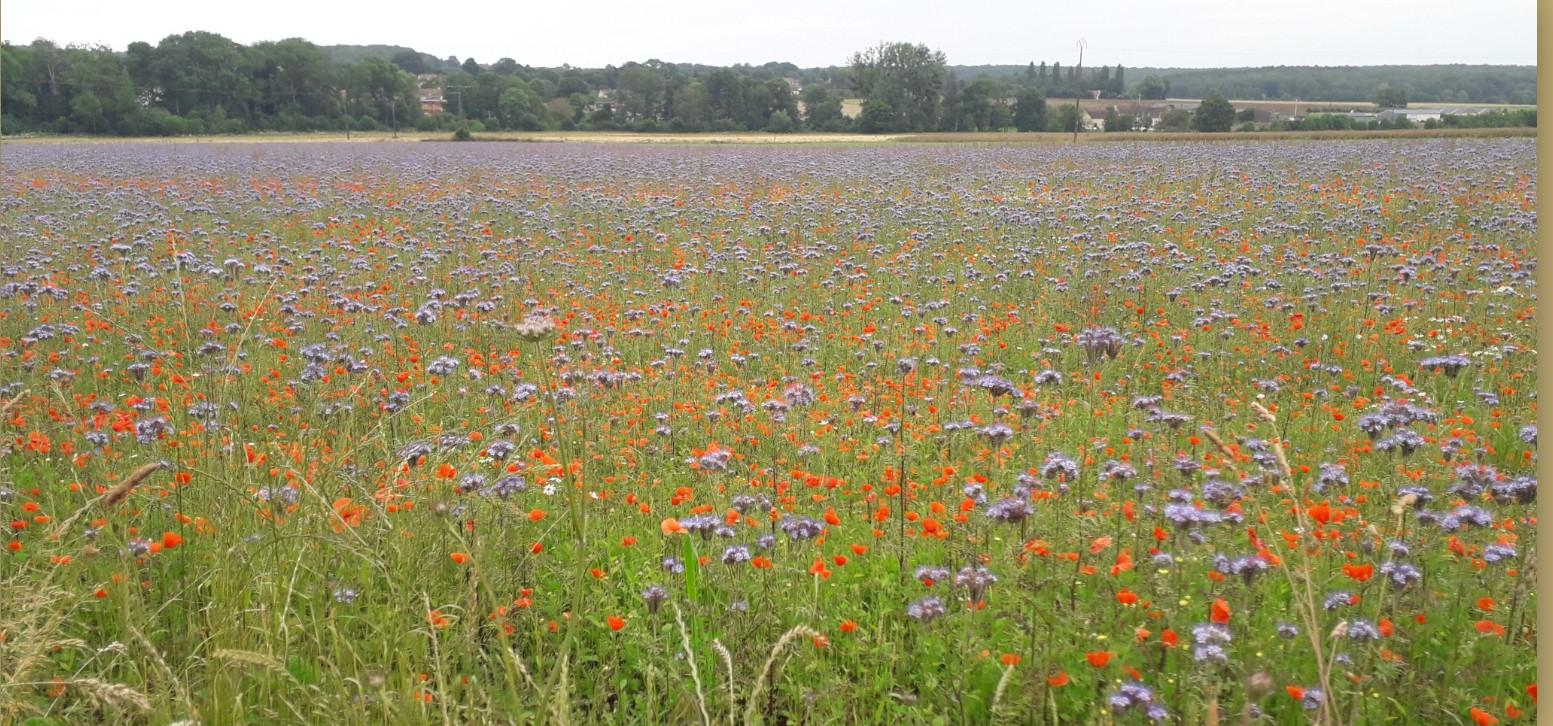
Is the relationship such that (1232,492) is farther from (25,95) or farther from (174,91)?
(174,91)

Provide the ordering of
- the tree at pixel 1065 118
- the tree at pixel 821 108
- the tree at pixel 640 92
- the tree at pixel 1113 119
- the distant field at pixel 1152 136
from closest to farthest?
the tree at pixel 821 108, the tree at pixel 1113 119, the tree at pixel 1065 118, the distant field at pixel 1152 136, the tree at pixel 640 92

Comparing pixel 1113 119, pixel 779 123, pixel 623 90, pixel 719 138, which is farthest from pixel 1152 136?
pixel 719 138

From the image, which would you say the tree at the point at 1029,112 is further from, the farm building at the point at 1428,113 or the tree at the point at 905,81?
the farm building at the point at 1428,113

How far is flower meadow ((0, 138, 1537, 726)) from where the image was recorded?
263 centimetres

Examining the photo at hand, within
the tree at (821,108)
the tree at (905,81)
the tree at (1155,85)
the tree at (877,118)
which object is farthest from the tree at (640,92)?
the tree at (1155,85)

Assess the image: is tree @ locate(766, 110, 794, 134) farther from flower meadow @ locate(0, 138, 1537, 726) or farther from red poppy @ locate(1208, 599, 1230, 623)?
red poppy @ locate(1208, 599, 1230, 623)

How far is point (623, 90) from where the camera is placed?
1103 inches

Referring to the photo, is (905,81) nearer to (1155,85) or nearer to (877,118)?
(877,118)

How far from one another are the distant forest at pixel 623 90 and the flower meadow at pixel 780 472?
4.61 feet

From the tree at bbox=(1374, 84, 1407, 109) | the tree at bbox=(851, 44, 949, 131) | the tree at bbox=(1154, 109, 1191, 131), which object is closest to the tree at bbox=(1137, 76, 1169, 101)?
the tree at bbox=(1374, 84, 1407, 109)

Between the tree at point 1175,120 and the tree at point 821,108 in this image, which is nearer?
the tree at point 1175,120

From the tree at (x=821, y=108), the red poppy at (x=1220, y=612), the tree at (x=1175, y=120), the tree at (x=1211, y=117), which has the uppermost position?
the tree at (x=821, y=108)

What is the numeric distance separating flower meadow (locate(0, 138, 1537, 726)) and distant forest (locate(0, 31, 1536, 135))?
140cm

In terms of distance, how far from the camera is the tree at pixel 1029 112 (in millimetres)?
14109
